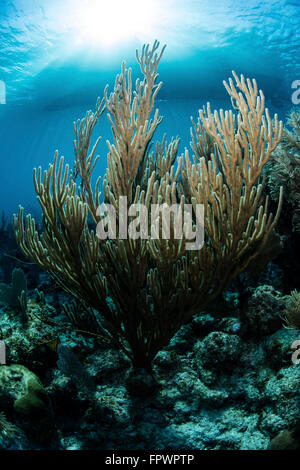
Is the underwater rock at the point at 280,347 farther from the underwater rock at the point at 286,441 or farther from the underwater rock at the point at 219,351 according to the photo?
the underwater rock at the point at 286,441

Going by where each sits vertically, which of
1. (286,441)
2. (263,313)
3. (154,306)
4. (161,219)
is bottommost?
(286,441)

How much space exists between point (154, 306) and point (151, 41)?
17547 mm

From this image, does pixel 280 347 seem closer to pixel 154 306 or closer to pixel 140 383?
pixel 154 306

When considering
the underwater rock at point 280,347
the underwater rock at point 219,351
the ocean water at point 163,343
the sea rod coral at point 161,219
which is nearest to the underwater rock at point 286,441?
the ocean water at point 163,343

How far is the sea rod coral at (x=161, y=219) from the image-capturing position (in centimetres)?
237

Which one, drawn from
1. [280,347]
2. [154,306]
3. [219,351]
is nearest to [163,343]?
[154,306]

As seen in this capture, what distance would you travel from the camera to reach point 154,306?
9.35 feet

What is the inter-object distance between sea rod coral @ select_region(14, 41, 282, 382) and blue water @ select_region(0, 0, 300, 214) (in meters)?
12.7

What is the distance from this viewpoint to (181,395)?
2.94 meters

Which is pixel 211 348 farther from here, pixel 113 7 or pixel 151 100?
pixel 113 7

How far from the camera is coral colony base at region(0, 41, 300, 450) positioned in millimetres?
2387

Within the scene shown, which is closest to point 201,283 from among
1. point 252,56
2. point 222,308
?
point 222,308

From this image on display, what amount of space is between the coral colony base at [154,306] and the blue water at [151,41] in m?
12.9

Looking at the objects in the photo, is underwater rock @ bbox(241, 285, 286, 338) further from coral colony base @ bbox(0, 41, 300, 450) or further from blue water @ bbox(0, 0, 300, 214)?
blue water @ bbox(0, 0, 300, 214)
